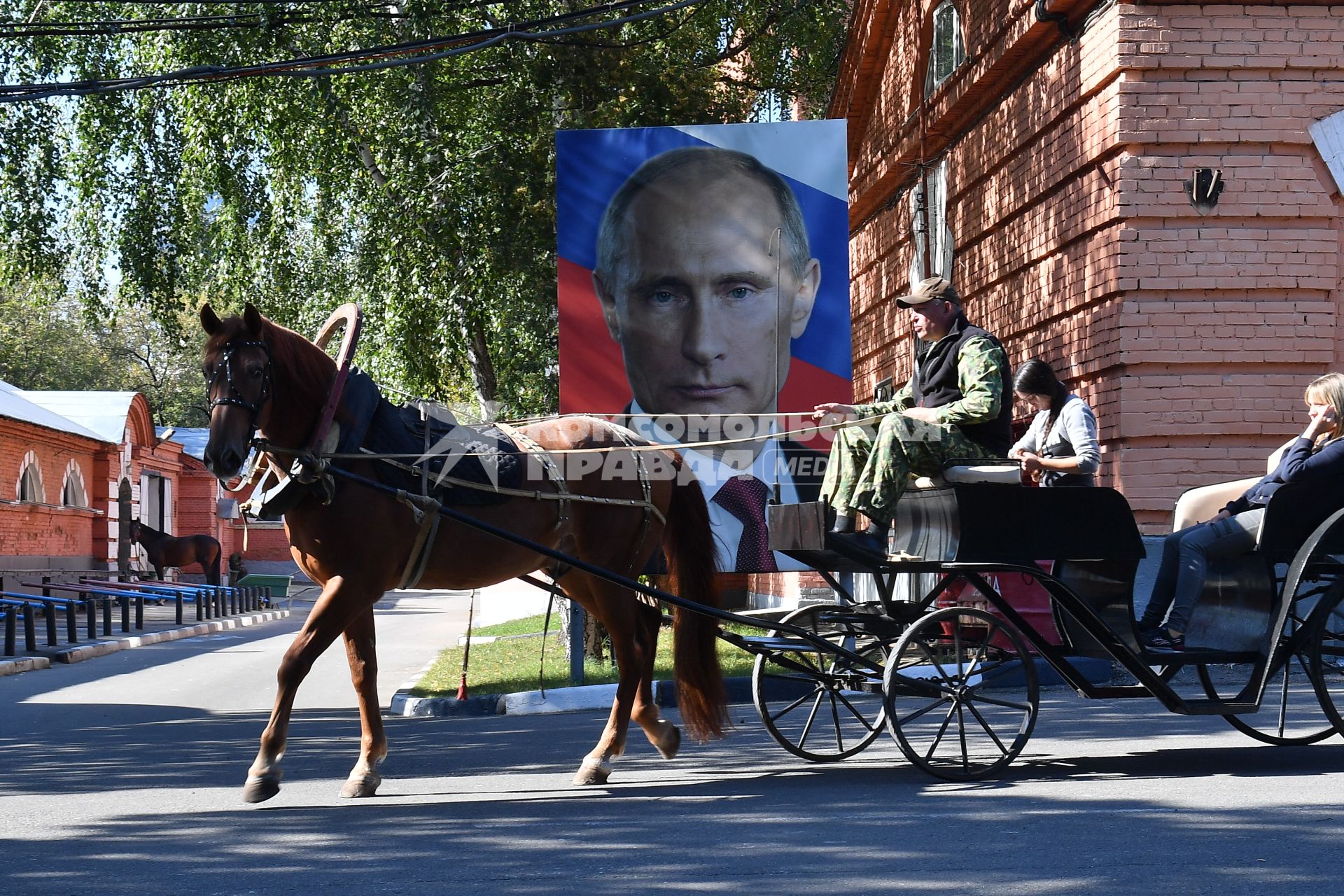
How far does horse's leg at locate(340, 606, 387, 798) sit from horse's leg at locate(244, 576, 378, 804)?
18cm

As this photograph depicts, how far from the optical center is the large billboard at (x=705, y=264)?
13.5 m

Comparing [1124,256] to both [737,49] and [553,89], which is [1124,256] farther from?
[737,49]

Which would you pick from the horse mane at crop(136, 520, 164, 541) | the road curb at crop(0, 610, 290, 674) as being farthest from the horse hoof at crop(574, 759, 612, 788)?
the horse mane at crop(136, 520, 164, 541)

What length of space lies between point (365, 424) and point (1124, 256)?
6.80 m

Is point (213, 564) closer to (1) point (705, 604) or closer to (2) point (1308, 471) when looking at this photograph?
(1) point (705, 604)

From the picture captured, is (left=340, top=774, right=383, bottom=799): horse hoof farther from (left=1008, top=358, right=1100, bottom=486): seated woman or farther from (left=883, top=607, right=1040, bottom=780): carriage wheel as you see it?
(left=1008, top=358, right=1100, bottom=486): seated woman

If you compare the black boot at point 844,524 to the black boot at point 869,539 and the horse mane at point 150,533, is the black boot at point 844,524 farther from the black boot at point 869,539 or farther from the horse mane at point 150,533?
the horse mane at point 150,533

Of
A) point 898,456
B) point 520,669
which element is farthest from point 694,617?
point 520,669

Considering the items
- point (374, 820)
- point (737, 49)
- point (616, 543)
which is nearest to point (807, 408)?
point (616, 543)

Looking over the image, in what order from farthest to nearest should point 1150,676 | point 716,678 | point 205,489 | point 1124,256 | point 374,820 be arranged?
1. point 205,489
2. point 1124,256
3. point 716,678
4. point 1150,676
5. point 374,820

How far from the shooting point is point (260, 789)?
6.54 meters

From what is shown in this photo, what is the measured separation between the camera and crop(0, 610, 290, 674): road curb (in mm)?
17547

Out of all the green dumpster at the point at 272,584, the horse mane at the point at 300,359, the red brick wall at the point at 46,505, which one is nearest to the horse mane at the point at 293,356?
the horse mane at the point at 300,359

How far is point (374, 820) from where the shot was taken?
6211 millimetres
